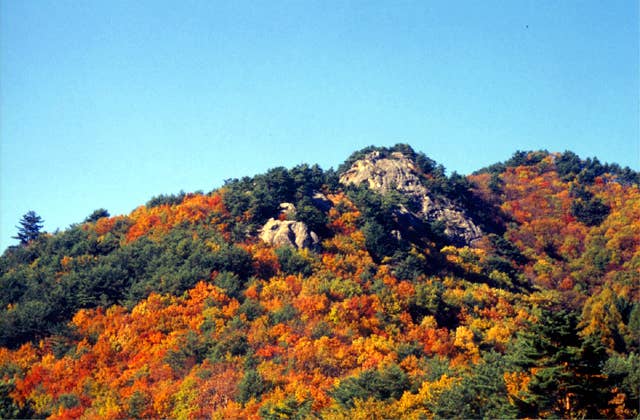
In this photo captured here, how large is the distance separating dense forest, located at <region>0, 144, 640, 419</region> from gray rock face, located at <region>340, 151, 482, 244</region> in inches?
18.9

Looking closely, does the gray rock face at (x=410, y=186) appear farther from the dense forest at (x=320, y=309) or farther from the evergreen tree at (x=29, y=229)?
the evergreen tree at (x=29, y=229)

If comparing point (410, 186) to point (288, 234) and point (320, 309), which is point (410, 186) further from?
point (320, 309)

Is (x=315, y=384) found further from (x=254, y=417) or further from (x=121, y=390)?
(x=121, y=390)

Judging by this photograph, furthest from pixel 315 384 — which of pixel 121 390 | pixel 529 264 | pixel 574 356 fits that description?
pixel 529 264

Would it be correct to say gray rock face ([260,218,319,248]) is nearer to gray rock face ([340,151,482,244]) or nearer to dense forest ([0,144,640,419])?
dense forest ([0,144,640,419])

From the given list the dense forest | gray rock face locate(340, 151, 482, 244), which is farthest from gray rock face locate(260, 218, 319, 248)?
gray rock face locate(340, 151, 482, 244)

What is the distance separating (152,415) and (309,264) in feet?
83.1

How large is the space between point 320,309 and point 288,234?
15.6m

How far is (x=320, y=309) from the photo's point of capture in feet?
177

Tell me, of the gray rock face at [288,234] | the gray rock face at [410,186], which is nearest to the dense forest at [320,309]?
the gray rock face at [288,234]

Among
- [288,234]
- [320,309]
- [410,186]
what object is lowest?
[320,309]

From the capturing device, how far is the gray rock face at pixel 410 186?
89.5 m

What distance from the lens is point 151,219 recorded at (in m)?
72.1

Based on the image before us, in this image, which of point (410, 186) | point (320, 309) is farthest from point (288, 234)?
point (410, 186)
